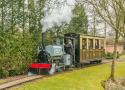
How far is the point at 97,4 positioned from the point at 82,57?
9.72 meters

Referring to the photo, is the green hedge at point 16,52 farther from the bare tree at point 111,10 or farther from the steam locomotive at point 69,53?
the bare tree at point 111,10

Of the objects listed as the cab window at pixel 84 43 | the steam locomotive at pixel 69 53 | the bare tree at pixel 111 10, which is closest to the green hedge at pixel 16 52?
the steam locomotive at pixel 69 53

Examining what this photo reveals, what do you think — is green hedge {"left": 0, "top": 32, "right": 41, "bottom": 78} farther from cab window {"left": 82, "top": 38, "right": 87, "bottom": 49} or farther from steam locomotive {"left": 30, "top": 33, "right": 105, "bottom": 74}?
cab window {"left": 82, "top": 38, "right": 87, "bottom": 49}

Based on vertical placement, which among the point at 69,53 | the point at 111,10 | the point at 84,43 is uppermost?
the point at 111,10

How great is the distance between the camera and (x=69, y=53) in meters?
27.3

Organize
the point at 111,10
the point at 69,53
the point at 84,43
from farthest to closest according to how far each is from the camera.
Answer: the point at 84,43 < the point at 69,53 < the point at 111,10

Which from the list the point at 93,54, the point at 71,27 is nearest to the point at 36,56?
the point at 93,54

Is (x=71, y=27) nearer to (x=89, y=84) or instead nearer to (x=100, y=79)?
(x=100, y=79)

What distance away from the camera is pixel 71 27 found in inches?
1432

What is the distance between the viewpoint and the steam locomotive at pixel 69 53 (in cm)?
2361

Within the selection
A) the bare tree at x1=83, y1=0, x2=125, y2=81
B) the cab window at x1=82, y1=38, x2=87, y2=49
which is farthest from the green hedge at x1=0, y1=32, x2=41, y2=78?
the bare tree at x1=83, y1=0, x2=125, y2=81

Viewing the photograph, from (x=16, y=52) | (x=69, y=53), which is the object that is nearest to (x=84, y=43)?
(x=69, y=53)

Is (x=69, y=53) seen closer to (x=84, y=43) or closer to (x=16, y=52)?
(x=84, y=43)

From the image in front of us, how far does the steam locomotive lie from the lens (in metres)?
23.6
